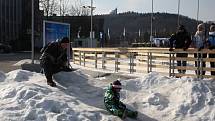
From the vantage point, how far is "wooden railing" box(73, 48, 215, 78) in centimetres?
1638

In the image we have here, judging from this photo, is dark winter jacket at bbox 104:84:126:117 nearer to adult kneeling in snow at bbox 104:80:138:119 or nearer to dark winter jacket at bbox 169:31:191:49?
adult kneeling in snow at bbox 104:80:138:119

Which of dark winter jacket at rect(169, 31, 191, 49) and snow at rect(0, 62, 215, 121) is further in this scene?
dark winter jacket at rect(169, 31, 191, 49)

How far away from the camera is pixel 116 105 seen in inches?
467

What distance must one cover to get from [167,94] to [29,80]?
13.8 feet

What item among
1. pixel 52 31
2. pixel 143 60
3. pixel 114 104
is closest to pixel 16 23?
pixel 52 31

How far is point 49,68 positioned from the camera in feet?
46.7

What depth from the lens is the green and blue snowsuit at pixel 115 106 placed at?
11.6 metres

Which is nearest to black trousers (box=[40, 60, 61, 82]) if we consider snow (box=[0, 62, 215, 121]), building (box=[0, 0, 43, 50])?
snow (box=[0, 62, 215, 121])

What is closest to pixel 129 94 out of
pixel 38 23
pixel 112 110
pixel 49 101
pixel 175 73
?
pixel 112 110

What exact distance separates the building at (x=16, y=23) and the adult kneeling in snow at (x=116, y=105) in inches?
2333

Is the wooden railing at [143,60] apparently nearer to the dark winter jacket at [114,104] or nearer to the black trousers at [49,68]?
the black trousers at [49,68]

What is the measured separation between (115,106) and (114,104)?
60 mm

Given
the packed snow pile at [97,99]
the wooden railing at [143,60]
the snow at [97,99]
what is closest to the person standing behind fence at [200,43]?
the wooden railing at [143,60]

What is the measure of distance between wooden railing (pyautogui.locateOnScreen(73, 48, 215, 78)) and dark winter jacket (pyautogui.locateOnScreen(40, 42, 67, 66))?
4136 millimetres
